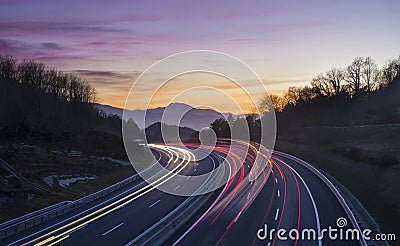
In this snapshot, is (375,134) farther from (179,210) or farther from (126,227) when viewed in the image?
(126,227)

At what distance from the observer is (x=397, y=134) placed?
63688mm

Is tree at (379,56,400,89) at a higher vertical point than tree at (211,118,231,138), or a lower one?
higher

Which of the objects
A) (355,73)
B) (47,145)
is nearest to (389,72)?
(355,73)

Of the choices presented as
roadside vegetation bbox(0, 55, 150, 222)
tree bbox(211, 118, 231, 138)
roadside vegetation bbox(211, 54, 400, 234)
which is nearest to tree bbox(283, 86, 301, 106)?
roadside vegetation bbox(211, 54, 400, 234)

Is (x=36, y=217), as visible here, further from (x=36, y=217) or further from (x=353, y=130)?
(x=353, y=130)

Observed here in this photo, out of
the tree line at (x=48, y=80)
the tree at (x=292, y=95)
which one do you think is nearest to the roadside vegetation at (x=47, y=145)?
the tree line at (x=48, y=80)

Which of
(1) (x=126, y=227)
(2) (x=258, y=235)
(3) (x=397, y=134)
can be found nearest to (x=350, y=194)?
(2) (x=258, y=235)

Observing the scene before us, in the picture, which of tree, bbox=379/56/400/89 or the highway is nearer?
the highway

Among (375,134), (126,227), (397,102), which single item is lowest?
(126,227)

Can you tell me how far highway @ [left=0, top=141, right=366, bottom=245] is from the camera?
2681cm

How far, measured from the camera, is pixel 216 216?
108 feet

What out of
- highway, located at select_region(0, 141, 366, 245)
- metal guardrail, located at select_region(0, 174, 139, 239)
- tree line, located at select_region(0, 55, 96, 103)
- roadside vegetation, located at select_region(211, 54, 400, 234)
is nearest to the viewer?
highway, located at select_region(0, 141, 366, 245)

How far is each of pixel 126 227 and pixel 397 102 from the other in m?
92.8

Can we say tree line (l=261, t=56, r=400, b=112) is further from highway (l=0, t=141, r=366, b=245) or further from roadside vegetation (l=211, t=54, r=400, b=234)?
highway (l=0, t=141, r=366, b=245)
